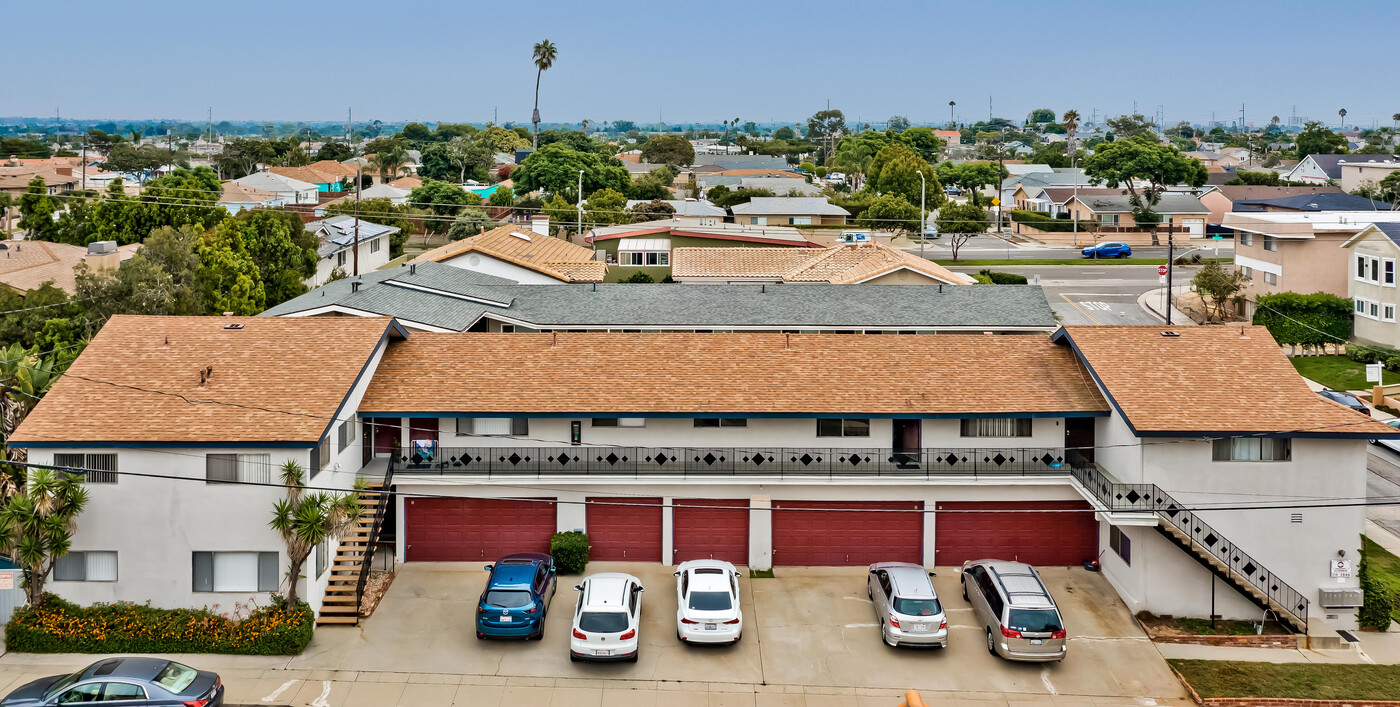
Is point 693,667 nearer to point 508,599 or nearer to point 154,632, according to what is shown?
point 508,599

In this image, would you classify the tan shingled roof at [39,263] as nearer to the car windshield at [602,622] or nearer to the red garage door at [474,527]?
the red garage door at [474,527]

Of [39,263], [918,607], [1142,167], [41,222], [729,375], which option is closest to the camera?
[918,607]

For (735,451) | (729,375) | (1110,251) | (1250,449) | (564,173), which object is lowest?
(735,451)

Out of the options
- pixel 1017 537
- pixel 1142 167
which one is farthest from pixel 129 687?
Result: pixel 1142 167

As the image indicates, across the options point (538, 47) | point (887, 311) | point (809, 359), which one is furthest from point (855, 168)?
point (809, 359)

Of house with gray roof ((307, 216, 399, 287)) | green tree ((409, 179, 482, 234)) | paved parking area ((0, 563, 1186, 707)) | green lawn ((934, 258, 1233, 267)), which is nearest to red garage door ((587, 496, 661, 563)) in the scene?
paved parking area ((0, 563, 1186, 707))

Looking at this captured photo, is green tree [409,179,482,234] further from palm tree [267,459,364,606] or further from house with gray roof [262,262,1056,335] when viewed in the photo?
palm tree [267,459,364,606]
